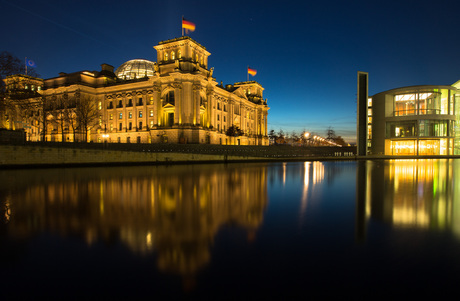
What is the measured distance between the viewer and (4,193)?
11.0 meters

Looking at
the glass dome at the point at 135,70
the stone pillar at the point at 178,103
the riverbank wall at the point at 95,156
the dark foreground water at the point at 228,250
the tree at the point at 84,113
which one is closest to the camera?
the dark foreground water at the point at 228,250

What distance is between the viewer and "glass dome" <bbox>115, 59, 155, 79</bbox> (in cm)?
8181

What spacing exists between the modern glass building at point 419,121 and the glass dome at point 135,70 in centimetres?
7326

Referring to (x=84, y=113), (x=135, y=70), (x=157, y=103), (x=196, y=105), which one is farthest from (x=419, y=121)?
(x=135, y=70)

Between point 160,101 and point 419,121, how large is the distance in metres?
66.8

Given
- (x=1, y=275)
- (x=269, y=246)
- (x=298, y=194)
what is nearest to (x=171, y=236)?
(x=269, y=246)

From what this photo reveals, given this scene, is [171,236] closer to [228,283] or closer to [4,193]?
[228,283]

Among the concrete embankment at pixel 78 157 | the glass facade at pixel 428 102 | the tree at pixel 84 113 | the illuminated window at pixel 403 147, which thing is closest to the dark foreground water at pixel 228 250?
the concrete embankment at pixel 78 157

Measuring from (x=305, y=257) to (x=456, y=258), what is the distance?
2589 millimetres

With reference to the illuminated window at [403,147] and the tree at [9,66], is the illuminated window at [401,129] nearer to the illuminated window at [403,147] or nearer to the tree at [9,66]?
the illuminated window at [403,147]

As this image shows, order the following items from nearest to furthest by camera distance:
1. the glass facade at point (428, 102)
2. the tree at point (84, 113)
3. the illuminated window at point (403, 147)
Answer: the tree at point (84, 113) → the glass facade at point (428, 102) → the illuminated window at point (403, 147)

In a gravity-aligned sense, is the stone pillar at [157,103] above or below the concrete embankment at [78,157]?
above

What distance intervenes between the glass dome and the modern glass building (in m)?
73.3

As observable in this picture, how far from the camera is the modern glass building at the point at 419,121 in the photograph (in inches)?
2414
